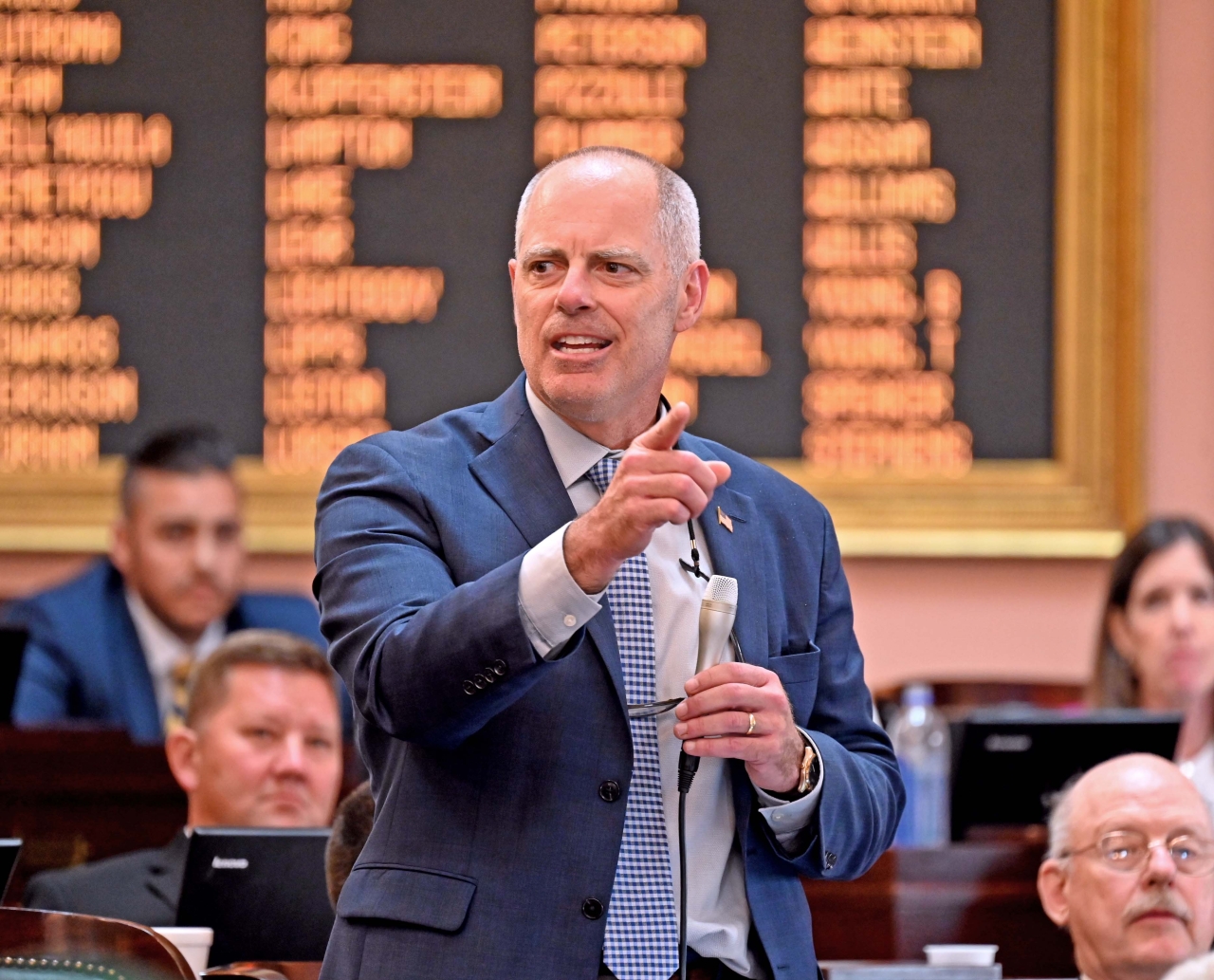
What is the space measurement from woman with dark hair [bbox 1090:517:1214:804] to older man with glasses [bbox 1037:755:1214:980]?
5.33 feet

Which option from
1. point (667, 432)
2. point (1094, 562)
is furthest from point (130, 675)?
point (667, 432)

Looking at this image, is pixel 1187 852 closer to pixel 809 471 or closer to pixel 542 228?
pixel 542 228

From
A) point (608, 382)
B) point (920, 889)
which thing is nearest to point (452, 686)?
point (608, 382)

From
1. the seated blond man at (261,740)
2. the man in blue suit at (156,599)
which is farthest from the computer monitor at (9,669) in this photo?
the man in blue suit at (156,599)

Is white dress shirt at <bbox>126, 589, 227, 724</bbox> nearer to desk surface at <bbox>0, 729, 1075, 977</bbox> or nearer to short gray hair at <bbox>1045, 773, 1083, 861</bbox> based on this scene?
desk surface at <bbox>0, 729, 1075, 977</bbox>

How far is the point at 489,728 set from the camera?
172 centimetres

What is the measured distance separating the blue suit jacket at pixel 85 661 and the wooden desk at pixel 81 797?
3.06ft

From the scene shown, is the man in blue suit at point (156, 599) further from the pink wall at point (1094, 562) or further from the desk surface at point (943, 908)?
the desk surface at point (943, 908)

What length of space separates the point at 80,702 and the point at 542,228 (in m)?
3.12

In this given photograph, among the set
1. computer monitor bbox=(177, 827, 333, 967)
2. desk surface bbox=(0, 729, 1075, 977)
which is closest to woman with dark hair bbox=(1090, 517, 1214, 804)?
desk surface bbox=(0, 729, 1075, 977)

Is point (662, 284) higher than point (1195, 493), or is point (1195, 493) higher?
point (662, 284)

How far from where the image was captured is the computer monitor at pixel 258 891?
2549 millimetres

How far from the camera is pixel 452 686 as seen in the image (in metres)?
1.59

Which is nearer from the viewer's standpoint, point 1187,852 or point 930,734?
point 1187,852
